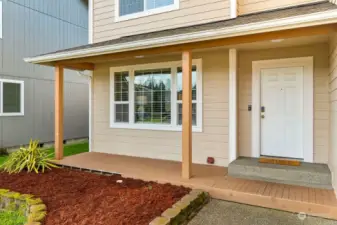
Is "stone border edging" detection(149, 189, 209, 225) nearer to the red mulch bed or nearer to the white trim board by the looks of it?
the red mulch bed

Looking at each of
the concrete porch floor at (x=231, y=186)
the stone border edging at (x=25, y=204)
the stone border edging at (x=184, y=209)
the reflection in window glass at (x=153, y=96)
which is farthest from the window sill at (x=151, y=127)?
the stone border edging at (x=25, y=204)

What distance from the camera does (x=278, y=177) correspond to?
172 inches

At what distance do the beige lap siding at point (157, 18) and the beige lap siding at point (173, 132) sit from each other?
0.79 meters

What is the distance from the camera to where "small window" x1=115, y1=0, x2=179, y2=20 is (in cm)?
622

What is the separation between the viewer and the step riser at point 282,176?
410cm

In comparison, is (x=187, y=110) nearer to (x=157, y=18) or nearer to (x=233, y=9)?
(x=233, y=9)

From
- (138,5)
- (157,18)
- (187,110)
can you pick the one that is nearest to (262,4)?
(157,18)

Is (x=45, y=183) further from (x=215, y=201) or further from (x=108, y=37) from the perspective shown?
(x=108, y=37)

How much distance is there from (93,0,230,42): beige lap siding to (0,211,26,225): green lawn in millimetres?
4838

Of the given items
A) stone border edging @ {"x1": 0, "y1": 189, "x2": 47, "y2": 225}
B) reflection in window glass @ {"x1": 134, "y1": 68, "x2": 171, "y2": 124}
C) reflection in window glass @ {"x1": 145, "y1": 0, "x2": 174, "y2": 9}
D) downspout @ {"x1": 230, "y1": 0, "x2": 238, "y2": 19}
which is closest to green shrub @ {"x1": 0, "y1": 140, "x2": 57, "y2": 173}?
stone border edging @ {"x1": 0, "y1": 189, "x2": 47, "y2": 225}

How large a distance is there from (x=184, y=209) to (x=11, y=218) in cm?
238

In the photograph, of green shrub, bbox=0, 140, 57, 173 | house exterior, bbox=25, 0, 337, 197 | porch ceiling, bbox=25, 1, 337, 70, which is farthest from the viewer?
green shrub, bbox=0, 140, 57, 173

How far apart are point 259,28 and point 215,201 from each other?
2.72 m

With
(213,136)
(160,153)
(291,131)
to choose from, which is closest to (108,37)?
(160,153)
